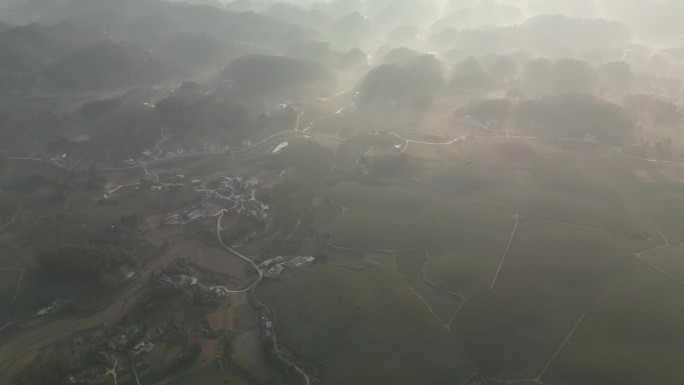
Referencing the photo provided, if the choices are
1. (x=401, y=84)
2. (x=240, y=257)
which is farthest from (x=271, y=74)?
(x=240, y=257)

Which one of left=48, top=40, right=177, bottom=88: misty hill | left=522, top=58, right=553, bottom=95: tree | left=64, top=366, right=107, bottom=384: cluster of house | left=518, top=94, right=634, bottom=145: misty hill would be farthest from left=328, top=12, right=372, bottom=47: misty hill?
left=64, top=366, right=107, bottom=384: cluster of house

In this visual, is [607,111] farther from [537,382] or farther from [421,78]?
[537,382]

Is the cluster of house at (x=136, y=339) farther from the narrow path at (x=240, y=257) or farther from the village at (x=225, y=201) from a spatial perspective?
the village at (x=225, y=201)

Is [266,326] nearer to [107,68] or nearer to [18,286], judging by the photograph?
[18,286]

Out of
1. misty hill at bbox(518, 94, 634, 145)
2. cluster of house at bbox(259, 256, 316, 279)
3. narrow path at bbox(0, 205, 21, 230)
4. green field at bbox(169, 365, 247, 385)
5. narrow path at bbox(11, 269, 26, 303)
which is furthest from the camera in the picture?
misty hill at bbox(518, 94, 634, 145)

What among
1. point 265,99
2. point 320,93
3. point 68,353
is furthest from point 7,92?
point 68,353

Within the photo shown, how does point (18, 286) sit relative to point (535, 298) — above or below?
below

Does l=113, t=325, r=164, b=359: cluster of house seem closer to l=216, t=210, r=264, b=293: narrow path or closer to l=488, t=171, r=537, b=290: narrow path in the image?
l=216, t=210, r=264, b=293: narrow path
